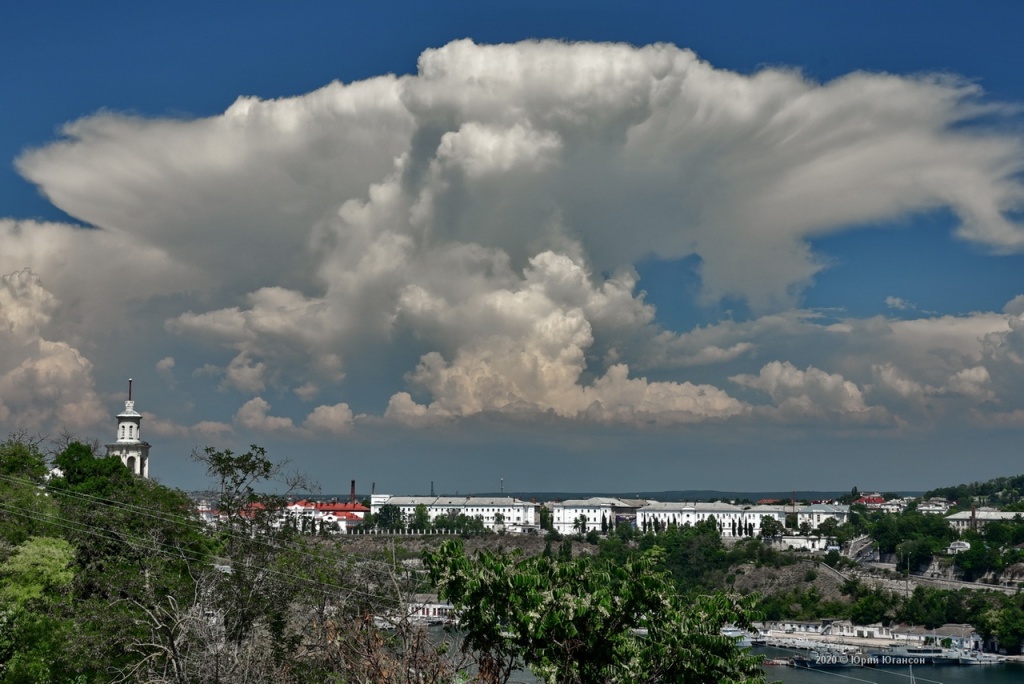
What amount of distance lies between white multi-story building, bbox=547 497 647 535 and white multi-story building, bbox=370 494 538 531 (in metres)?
3.51

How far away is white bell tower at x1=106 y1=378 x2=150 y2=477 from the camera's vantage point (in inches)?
1993

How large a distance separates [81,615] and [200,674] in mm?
6073

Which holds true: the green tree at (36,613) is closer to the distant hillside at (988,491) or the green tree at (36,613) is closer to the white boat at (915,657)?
the white boat at (915,657)

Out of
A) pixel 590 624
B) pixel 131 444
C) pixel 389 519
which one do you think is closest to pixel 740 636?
pixel 590 624

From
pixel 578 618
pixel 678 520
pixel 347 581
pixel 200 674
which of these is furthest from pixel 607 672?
pixel 678 520

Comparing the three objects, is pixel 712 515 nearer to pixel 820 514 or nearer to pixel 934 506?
pixel 820 514

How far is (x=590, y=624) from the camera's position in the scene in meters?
13.0

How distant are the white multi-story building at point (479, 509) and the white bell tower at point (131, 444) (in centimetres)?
7490

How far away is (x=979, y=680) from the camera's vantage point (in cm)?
5394

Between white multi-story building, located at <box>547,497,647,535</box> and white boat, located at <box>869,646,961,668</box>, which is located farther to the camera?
white multi-story building, located at <box>547,497,647,535</box>

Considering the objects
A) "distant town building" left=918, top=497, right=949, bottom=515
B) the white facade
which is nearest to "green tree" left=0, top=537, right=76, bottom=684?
the white facade

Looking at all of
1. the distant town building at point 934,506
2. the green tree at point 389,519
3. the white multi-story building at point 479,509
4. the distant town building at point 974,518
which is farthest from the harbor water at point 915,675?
the distant town building at point 934,506

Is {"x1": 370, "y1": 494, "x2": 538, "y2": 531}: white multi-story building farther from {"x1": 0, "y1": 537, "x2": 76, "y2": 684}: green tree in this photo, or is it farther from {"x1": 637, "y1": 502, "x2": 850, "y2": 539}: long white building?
{"x1": 0, "y1": 537, "x2": 76, "y2": 684}: green tree

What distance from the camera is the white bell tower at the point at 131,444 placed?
50.6 meters
